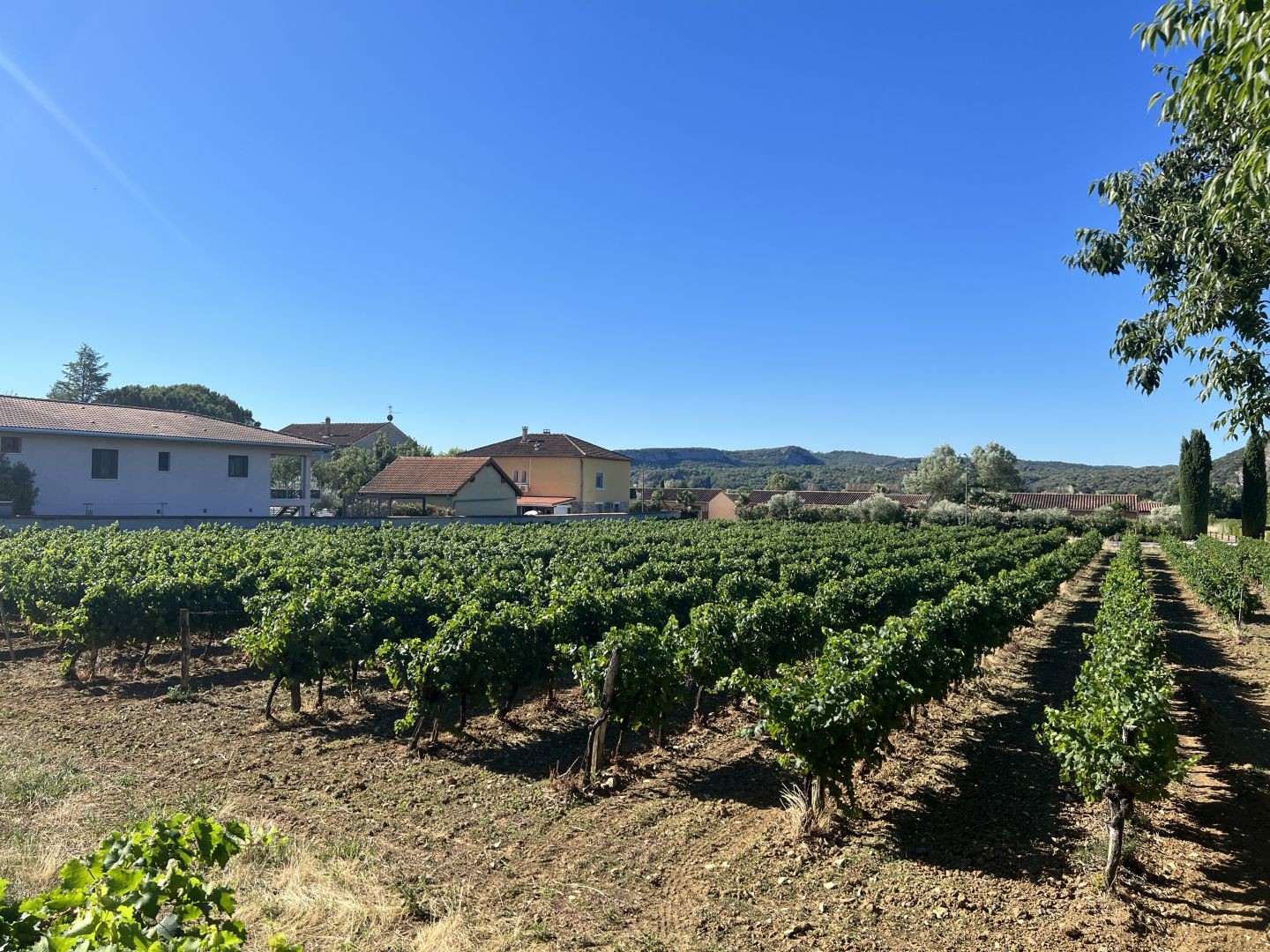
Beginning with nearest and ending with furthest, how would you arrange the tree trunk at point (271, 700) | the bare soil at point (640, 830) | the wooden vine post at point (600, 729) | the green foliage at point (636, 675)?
the bare soil at point (640, 830) → the wooden vine post at point (600, 729) → the green foliage at point (636, 675) → the tree trunk at point (271, 700)

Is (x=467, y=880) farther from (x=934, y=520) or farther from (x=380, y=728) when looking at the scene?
(x=934, y=520)

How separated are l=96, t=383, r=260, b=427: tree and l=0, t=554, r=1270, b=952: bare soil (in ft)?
201

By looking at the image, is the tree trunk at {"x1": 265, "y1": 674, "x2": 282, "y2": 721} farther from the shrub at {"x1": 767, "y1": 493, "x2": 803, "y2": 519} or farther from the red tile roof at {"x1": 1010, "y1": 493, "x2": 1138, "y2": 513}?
the red tile roof at {"x1": 1010, "y1": 493, "x2": 1138, "y2": 513}

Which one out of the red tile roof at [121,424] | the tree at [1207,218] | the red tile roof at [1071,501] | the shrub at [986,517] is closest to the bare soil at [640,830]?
the tree at [1207,218]

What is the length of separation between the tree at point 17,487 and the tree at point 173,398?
3933 cm

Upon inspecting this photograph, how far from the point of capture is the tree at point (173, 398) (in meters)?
65.1

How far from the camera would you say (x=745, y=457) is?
181m

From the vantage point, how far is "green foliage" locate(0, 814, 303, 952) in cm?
231

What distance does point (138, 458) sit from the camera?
28.4 meters

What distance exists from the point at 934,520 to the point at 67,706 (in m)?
56.4

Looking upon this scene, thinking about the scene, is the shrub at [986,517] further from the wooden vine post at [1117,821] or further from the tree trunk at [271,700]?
the tree trunk at [271,700]

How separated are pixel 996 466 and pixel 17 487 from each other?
83.6m

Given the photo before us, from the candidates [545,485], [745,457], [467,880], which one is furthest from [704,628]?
[745,457]

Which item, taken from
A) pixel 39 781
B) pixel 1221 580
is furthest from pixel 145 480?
pixel 1221 580
